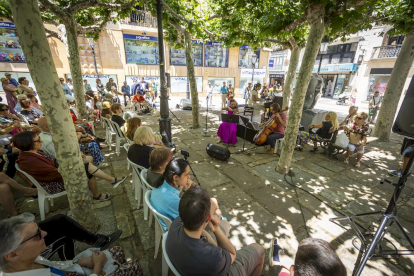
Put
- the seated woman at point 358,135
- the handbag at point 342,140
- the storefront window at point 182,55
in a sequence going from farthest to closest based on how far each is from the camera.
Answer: the storefront window at point 182,55
the handbag at point 342,140
the seated woman at point 358,135

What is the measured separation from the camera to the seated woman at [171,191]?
1.85m

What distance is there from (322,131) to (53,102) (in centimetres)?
605

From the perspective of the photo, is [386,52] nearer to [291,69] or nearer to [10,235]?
[291,69]

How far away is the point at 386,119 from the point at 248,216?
23.9ft

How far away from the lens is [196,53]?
19.0m

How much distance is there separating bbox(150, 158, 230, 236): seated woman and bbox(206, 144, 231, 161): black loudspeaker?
2.72 m

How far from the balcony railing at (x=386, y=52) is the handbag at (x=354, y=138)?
62.7ft

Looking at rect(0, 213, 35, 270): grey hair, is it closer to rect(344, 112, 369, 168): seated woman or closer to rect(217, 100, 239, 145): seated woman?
rect(217, 100, 239, 145): seated woman

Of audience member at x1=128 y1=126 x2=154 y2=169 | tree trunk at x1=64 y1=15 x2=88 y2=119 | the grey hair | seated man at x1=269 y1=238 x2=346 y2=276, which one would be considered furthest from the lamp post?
seated man at x1=269 y1=238 x2=346 y2=276

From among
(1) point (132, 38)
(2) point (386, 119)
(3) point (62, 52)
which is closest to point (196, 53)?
(1) point (132, 38)

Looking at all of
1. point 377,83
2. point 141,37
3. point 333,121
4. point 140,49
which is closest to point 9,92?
point 333,121

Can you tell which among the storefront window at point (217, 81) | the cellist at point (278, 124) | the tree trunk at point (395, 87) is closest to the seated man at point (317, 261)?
the cellist at point (278, 124)

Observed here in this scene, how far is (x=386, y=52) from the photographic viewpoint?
17375mm

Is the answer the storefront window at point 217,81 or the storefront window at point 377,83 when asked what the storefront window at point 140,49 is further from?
the storefront window at point 377,83
